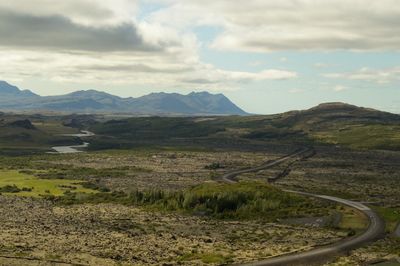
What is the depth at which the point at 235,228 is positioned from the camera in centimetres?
8394

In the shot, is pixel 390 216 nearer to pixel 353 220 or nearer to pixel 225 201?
pixel 353 220

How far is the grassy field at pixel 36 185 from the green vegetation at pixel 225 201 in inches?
311

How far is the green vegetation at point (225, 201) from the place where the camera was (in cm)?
9775

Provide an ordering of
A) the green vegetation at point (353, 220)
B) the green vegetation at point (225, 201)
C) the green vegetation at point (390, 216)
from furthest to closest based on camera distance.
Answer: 1. the green vegetation at point (225, 201)
2. the green vegetation at point (390, 216)
3. the green vegetation at point (353, 220)

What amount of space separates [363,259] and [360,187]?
80.8 m

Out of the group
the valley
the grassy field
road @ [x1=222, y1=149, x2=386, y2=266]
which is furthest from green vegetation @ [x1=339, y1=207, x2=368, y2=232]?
the grassy field

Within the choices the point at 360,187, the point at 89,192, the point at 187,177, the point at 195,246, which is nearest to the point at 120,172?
the point at 187,177

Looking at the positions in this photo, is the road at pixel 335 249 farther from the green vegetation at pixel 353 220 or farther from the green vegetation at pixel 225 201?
the green vegetation at pixel 225 201

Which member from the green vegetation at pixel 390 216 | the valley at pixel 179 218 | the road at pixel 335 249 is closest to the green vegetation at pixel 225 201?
the valley at pixel 179 218

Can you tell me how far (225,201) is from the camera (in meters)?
102

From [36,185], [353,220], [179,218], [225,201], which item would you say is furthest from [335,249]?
[36,185]

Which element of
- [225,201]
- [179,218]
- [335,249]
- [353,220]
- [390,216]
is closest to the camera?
[335,249]

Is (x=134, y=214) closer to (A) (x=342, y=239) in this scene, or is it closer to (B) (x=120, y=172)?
(A) (x=342, y=239)

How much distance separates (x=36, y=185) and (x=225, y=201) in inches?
2207
